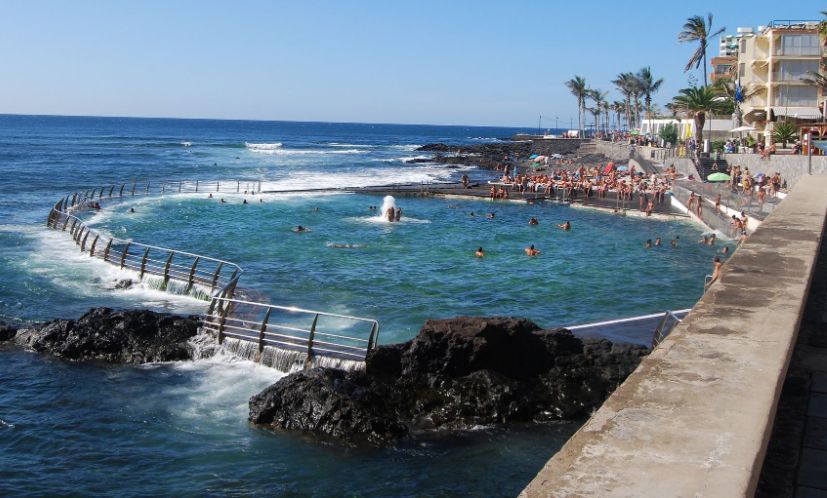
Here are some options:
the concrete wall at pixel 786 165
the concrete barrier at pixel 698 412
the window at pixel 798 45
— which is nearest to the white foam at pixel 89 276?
the concrete barrier at pixel 698 412

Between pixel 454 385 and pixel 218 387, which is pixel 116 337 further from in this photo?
pixel 454 385

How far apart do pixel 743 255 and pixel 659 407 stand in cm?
526

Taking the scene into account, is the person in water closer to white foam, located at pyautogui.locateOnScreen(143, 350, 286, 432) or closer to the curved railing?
the curved railing

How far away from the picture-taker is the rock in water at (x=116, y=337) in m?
16.9

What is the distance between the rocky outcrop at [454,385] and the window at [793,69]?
184 feet

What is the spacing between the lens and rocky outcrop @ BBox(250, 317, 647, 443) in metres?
12.9

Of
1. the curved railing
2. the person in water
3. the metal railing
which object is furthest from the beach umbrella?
the metal railing

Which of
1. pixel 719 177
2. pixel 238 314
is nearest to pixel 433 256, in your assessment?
pixel 238 314

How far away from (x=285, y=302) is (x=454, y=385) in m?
10.4

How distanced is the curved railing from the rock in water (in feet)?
2.59

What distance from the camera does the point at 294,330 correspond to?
16.7 meters

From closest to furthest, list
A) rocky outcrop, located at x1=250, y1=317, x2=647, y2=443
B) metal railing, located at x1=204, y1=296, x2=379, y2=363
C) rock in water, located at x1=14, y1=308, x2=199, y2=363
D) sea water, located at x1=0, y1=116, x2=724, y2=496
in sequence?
1. sea water, located at x1=0, y1=116, x2=724, y2=496
2. rocky outcrop, located at x1=250, y1=317, x2=647, y2=443
3. metal railing, located at x1=204, y1=296, x2=379, y2=363
4. rock in water, located at x1=14, y1=308, x2=199, y2=363

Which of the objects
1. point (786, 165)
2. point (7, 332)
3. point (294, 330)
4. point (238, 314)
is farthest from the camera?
point (786, 165)

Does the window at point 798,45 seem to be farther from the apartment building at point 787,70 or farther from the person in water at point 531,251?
the person in water at point 531,251
